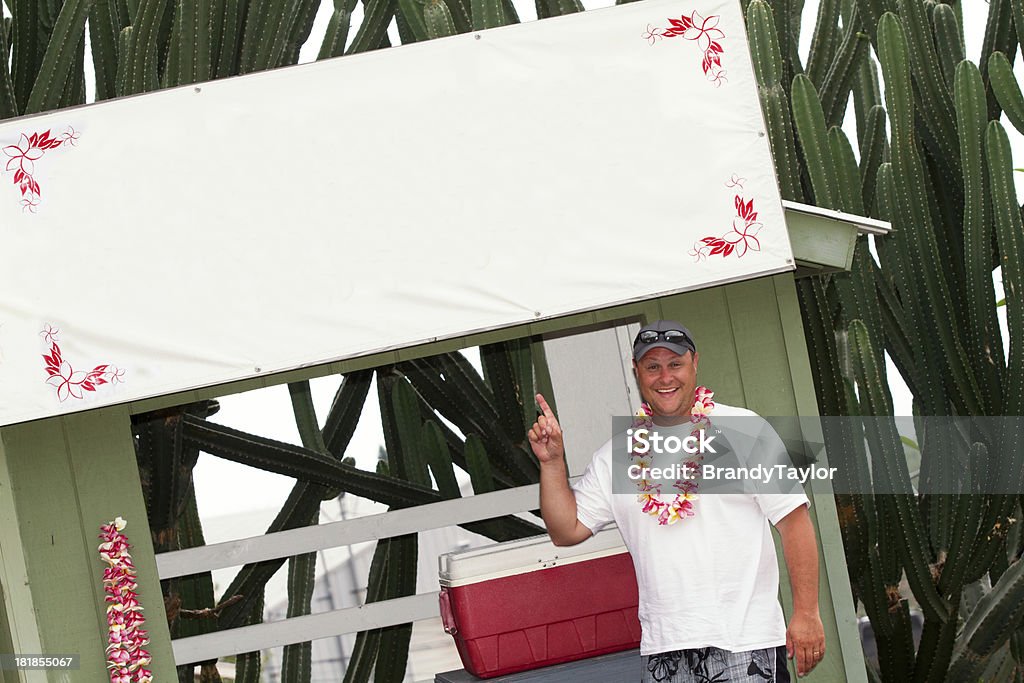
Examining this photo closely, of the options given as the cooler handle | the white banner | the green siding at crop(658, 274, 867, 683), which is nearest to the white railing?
the cooler handle

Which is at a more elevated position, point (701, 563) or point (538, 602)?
point (701, 563)

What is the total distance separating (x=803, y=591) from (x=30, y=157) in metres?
3.07

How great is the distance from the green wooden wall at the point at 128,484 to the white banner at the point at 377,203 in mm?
489

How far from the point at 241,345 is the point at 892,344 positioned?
4.30 metres

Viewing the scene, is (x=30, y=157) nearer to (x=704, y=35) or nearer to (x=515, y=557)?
(x=515, y=557)

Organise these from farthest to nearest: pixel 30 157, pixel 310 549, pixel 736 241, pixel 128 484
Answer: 1. pixel 310 549
2. pixel 128 484
3. pixel 736 241
4. pixel 30 157

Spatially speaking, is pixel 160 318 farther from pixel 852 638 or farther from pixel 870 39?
pixel 870 39

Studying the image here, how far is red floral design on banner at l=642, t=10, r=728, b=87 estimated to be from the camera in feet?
14.6

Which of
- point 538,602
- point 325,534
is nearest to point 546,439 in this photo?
point 538,602

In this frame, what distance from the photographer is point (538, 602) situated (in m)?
4.72

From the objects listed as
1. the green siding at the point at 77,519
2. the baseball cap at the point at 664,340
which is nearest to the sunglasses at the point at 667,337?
the baseball cap at the point at 664,340

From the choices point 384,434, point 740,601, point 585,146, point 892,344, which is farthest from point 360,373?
point 740,601

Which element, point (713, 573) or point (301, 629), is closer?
point (713, 573)

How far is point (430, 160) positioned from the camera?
4.34 m
